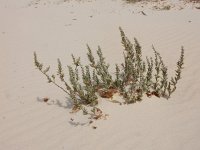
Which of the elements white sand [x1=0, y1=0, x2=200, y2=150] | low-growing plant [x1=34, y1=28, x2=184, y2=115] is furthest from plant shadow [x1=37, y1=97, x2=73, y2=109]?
low-growing plant [x1=34, y1=28, x2=184, y2=115]

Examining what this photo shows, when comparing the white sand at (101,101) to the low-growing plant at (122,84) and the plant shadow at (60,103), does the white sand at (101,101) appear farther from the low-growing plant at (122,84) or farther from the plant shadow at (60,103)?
the low-growing plant at (122,84)

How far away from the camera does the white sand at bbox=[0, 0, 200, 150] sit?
14.6ft

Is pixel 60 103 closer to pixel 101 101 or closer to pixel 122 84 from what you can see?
pixel 101 101

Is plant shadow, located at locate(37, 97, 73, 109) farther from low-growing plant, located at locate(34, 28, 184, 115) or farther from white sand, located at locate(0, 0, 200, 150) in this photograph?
low-growing plant, located at locate(34, 28, 184, 115)

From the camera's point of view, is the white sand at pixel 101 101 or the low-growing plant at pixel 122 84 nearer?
the white sand at pixel 101 101

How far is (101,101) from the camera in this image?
5.22m

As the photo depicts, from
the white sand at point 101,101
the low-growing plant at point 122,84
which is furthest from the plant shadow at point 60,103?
the low-growing plant at point 122,84

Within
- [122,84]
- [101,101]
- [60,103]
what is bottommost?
[60,103]

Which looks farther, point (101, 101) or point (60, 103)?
point (60, 103)

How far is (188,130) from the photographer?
442 cm

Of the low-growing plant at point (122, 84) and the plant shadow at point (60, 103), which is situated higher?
the low-growing plant at point (122, 84)

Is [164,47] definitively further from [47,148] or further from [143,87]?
[47,148]

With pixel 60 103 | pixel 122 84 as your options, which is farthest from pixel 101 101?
pixel 60 103

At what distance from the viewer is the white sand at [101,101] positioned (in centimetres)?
445
